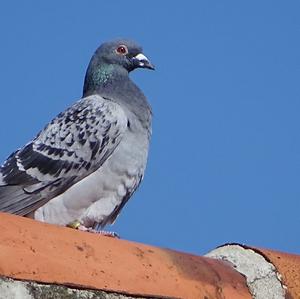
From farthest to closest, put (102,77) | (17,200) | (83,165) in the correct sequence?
1. (102,77)
2. (83,165)
3. (17,200)

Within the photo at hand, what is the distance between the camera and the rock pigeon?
19.7 ft

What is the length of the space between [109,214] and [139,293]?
9.99 ft

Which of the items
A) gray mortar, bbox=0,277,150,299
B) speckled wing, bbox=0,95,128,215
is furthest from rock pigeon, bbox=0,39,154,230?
gray mortar, bbox=0,277,150,299

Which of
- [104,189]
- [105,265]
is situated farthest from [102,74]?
[105,265]

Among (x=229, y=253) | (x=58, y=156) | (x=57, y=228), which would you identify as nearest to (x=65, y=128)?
(x=58, y=156)

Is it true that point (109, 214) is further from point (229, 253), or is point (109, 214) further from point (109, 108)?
point (229, 253)

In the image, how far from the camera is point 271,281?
150 inches

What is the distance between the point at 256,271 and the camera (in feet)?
12.7

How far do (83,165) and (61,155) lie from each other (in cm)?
24

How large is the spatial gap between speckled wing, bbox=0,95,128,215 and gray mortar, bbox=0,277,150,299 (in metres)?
2.88

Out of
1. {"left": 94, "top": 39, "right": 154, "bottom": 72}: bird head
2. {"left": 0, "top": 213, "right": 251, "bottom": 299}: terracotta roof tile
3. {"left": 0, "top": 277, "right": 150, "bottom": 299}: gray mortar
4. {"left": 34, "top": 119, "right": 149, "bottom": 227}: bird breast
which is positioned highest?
{"left": 94, "top": 39, "right": 154, "bottom": 72}: bird head

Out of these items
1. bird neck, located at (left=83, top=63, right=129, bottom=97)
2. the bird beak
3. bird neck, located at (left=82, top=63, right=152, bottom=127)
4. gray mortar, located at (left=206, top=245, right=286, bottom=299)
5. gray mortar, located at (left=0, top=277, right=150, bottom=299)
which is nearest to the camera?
gray mortar, located at (left=0, top=277, right=150, bottom=299)

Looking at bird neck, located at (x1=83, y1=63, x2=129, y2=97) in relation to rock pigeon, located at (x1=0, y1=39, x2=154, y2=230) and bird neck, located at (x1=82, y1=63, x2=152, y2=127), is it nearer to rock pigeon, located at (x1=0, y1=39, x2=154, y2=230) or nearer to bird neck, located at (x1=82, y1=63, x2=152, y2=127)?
bird neck, located at (x1=82, y1=63, x2=152, y2=127)

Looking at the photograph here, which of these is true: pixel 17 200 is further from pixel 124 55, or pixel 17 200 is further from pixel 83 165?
pixel 124 55
